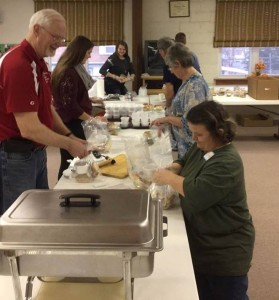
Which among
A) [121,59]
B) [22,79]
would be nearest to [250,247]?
[22,79]

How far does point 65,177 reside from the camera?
209 cm

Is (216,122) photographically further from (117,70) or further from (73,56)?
(117,70)

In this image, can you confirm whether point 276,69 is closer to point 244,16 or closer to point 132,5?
point 244,16

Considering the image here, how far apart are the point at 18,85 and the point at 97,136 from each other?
98cm

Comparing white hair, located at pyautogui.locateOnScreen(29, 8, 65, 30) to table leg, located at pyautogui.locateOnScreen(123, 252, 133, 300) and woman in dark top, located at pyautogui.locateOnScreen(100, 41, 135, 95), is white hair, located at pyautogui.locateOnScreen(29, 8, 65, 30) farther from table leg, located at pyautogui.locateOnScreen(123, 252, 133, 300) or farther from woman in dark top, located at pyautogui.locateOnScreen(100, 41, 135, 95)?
woman in dark top, located at pyautogui.locateOnScreen(100, 41, 135, 95)

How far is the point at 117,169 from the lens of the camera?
2.14m

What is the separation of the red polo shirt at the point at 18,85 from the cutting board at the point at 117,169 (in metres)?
0.47

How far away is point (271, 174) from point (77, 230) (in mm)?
3859

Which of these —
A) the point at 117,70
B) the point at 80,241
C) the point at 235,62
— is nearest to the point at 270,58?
the point at 235,62

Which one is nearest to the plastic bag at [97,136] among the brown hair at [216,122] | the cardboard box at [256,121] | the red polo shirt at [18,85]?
the red polo shirt at [18,85]

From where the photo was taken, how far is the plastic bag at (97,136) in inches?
101

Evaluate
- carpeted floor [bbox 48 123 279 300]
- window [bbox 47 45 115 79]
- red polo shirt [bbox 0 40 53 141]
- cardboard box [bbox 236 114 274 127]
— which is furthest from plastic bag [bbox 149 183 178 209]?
window [bbox 47 45 115 79]

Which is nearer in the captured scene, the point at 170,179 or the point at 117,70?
the point at 170,179

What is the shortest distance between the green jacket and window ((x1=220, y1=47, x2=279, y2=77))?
558cm
